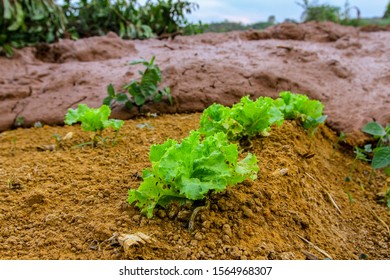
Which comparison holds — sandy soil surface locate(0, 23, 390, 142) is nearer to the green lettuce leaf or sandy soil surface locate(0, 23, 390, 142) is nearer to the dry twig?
the green lettuce leaf

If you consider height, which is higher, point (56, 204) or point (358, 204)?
point (56, 204)

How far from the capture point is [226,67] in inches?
168

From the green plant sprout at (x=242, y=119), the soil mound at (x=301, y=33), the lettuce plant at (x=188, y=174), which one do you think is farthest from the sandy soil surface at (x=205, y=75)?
the lettuce plant at (x=188, y=174)

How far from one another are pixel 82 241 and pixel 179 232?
0.37 metres

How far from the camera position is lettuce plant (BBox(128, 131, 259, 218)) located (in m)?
2.00

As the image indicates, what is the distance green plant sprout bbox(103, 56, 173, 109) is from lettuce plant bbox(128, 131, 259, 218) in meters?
1.60

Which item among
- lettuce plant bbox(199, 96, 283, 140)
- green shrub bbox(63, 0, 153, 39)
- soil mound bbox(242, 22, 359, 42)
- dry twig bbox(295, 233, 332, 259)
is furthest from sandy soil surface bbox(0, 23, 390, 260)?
green shrub bbox(63, 0, 153, 39)

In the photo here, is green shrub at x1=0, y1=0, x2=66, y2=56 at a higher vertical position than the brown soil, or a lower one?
higher

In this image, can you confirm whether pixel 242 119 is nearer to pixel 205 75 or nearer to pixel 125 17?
pixel 205 75

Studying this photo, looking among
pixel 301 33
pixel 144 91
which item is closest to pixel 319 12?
pixel 301 33

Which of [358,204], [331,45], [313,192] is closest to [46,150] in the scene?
[313,192]

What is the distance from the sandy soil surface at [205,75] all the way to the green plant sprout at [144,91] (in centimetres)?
9

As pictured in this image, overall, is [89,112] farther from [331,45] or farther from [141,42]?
[331,45]

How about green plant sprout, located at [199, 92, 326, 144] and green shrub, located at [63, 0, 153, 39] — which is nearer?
green plant sprout, located at [199, 92, 326, 144]
